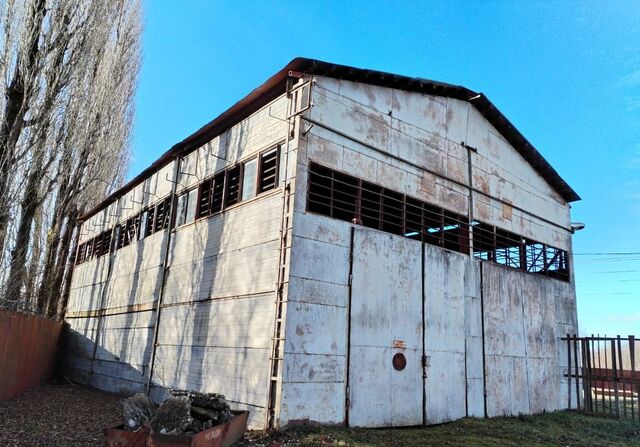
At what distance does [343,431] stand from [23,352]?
11.5m

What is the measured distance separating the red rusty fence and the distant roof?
5926 mm

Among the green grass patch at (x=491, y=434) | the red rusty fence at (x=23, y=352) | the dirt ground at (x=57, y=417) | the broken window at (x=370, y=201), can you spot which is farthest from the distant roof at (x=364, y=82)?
the dirt ground at (x=57, y=417)

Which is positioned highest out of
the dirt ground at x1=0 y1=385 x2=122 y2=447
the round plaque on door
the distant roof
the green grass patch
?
the distant roof

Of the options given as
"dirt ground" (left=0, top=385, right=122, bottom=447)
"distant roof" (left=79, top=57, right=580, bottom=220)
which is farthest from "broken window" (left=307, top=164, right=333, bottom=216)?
"dirt ground" (left=0, top=385, right=122, bottom=447)

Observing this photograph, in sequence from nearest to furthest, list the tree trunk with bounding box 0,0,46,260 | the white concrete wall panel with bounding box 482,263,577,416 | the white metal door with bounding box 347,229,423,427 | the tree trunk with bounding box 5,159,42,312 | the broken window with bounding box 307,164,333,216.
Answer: the white metal door with bounding box 347,229,423,427
the broken window with bounding box 307,164,333,216
the tree trunk with bounding box 0,0,46,260
the white concrete wall panel with bounding box 482,263,577,416
the tree trunk with bounding box 5,159,42,312

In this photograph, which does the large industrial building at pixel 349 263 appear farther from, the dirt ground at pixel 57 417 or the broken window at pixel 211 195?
the dirt ground at pixel 57 417

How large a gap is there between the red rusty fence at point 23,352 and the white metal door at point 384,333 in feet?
32.1

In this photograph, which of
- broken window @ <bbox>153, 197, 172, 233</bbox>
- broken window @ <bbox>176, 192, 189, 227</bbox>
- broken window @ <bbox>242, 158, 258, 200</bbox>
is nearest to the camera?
broken window @ <bbox>242, 158, 258, 200</bbox>

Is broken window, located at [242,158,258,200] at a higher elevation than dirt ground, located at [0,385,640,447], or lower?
higher

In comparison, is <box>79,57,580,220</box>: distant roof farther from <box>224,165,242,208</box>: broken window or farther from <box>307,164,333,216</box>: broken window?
<box>307,164,333,216</box>: broken window

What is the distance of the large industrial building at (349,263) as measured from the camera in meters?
9.18

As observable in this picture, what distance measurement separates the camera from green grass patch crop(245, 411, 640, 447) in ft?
26.4

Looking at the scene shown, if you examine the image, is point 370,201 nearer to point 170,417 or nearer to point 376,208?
point 376,208

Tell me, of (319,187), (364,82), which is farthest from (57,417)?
(364,82)
